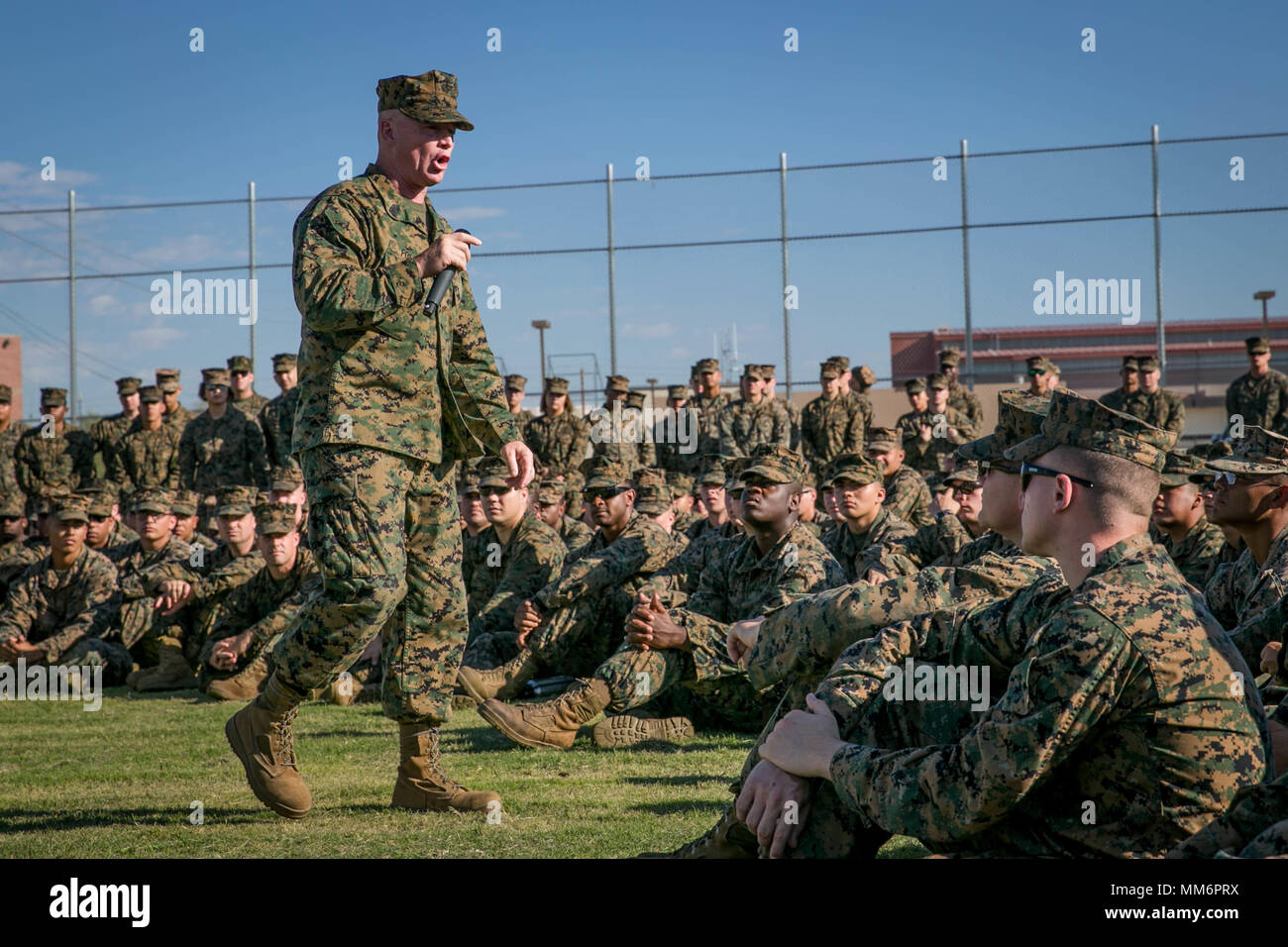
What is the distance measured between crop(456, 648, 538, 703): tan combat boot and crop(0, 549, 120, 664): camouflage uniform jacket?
155 inches

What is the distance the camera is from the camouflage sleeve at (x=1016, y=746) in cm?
256

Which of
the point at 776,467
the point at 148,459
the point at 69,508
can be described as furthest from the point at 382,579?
the point at 148,459

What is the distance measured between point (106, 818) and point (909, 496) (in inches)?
292

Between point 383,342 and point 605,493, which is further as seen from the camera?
point 605,493

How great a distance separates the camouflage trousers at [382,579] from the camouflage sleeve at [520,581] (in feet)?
13.8

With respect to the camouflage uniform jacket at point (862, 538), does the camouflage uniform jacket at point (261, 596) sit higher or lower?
lower

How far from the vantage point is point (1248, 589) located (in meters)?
5.68

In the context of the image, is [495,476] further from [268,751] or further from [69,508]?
[268,751]

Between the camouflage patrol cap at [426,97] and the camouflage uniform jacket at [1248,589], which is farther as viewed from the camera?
the camouflage uniform jacket at [1248,589]

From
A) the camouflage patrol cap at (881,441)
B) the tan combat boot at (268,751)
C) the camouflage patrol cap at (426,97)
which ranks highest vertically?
the camouflage patrol cap at (426,97)

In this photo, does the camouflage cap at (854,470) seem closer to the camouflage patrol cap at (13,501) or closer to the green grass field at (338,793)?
the green grass field at (338,793)

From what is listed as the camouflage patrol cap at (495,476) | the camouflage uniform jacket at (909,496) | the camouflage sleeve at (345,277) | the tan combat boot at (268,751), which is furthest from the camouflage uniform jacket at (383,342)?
the camouflage uniform jacket at (909,496)
